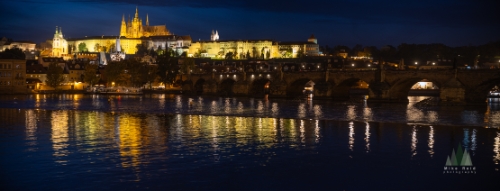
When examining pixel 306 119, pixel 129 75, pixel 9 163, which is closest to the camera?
pixel 9 163

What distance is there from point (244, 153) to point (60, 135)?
36.8 feet

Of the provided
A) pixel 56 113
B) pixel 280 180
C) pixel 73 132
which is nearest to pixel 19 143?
pixel 73 132

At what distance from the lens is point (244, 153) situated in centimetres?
2325

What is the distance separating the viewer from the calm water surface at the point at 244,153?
18172 mm

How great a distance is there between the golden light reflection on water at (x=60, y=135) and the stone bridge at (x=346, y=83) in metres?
23.8

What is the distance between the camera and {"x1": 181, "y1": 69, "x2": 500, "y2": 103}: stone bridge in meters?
52.2

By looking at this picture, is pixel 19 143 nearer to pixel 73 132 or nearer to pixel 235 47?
pixel 73 132

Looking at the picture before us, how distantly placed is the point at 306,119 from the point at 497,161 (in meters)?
18.4

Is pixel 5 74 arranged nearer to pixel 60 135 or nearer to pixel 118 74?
pixel 118 74

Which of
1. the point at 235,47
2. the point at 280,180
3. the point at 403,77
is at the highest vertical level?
the point at 235,47

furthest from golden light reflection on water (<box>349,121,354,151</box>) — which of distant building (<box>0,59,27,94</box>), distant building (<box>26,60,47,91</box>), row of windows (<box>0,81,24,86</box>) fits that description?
distant building (<box>26,60,47,91</box>)

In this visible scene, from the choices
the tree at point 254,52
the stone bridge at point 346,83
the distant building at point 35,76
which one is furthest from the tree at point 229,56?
the distant building at point 35,76

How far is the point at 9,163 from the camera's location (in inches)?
822

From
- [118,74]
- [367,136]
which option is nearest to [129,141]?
[367,136]
